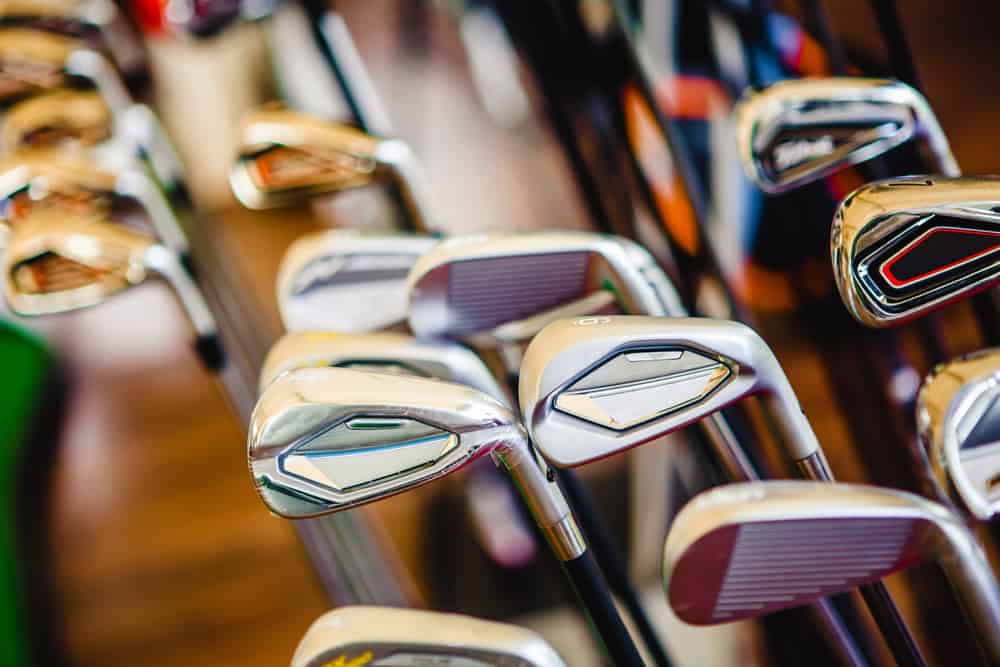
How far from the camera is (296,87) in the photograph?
281 centimetres

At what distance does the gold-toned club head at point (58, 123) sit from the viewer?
6.18 feet

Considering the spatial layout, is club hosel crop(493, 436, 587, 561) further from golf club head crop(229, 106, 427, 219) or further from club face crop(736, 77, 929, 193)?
golf club head crop(229, 106, 427, 219)

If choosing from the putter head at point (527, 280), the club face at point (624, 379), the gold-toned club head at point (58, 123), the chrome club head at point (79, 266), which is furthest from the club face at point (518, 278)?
the gold-toned club head at point (58, 123)

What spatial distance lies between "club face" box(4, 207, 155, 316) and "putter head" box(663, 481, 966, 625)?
105 centimetres

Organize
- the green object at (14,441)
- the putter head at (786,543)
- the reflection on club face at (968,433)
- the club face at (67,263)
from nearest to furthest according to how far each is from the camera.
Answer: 1. the putter head at (786,543)
2. the reflection on club face at (968,433)
3. the club face at (67,263)
4. the green object at (14,441)

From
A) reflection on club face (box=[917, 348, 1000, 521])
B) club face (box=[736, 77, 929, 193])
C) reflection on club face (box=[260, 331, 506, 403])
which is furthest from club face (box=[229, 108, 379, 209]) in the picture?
reflection on club face (box=[917, 348, 1000, 521])

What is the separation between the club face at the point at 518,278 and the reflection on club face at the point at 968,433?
27 cm

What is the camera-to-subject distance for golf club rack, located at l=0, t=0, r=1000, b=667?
652 millimetres

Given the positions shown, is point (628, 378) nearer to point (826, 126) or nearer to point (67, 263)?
point (826, 126)

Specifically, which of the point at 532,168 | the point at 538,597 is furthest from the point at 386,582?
the point at 532,168

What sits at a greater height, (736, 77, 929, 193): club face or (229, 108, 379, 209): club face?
(229, 108, 379, 209): club face

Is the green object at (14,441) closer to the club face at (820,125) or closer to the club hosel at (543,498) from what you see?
the club hosel at (543,498)

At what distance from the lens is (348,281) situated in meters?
1.14

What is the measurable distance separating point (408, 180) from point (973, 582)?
97 cm
